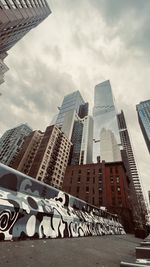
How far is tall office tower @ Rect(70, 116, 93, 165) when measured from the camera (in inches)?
3322

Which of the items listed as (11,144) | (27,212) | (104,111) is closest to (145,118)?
(104,111)

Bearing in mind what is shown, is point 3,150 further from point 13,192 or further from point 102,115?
point 13,192

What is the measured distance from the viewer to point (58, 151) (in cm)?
6725

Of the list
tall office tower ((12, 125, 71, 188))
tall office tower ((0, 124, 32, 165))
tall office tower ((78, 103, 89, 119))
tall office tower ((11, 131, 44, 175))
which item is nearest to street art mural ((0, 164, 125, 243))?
tall office tower ((12, 125, 71, 188))

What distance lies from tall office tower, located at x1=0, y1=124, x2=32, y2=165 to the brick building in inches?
1467

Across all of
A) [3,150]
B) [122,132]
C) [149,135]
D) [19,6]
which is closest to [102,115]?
[149,135]

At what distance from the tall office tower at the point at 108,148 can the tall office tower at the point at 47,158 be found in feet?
91.5

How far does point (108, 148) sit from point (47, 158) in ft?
154

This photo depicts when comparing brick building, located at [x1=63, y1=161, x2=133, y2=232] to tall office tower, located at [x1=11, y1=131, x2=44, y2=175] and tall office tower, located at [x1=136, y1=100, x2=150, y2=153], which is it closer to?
tall office tower, located at [x1=11, y1=131, x2=44, y2=175]

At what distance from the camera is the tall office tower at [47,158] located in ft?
183

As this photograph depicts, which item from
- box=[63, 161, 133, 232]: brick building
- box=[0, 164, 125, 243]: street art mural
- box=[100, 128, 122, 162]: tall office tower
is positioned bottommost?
box=[0, 164, 125, 243]: street art mural

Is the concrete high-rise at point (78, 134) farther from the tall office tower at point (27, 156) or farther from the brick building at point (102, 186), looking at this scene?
the tall office tower at point (27, 156)

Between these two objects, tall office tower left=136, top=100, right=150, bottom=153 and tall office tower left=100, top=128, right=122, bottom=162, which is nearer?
tall office tower left=100, top=128, right=122, bottom=162

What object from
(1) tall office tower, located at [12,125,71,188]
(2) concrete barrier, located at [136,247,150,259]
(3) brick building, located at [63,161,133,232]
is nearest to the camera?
(2) concrete barrier, located at [136,247,150,259]
